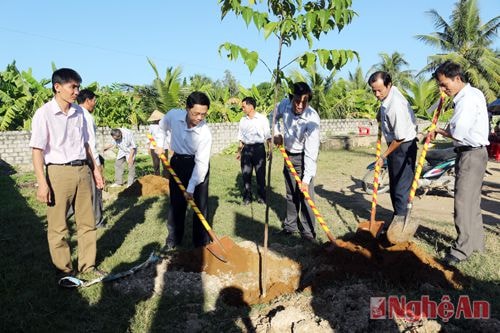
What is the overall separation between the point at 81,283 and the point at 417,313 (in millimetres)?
2901

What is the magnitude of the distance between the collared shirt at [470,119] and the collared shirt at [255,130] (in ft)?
12.7

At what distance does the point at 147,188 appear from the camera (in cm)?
795

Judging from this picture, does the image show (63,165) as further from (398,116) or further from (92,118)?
(398,116)

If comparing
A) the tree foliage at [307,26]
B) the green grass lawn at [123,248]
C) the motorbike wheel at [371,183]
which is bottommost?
the green grass lawn at [123,248]

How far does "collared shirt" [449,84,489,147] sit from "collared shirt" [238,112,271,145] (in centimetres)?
386

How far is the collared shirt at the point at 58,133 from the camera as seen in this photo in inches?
141

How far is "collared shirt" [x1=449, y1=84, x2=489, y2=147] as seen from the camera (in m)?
3.92

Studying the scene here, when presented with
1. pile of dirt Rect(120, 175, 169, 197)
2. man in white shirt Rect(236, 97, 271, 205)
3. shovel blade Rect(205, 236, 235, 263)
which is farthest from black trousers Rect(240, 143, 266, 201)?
shovel blade Rect(205, 236, 235, 263)

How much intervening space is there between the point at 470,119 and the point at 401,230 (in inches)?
52.7

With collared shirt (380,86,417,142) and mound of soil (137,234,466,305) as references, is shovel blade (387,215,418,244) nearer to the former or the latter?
mound of soil (137,234,466,305)

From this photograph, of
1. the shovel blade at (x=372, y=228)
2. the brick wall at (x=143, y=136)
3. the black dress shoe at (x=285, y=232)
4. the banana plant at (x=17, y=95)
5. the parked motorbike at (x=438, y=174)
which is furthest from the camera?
the banana plant at (x=17, y=95)

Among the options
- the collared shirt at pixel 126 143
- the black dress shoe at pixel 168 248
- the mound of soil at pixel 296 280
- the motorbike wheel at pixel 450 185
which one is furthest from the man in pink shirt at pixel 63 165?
the motorbike wheel at pixel 450 185

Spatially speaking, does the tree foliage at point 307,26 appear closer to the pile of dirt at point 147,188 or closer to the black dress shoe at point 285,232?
the black dress shoe at point 285,232

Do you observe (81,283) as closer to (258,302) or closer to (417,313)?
(258,302)
